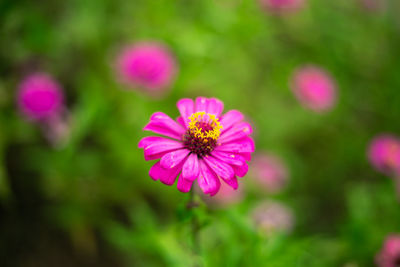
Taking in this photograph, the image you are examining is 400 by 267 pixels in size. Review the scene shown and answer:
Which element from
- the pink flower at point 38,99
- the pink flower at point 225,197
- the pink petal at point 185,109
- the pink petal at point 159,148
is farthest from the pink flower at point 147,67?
the pink petal at point 159,148

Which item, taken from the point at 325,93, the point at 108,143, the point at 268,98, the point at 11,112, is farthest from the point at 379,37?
the point at 11,112

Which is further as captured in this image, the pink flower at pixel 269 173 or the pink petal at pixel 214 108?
the pink flower at pixel 269 173

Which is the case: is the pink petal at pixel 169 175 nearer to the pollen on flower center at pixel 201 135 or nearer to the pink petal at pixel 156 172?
the pink petal at pixel 156 172

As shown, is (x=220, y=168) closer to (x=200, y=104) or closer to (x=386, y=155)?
(x=200, y=104)

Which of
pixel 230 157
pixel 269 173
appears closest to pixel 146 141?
pixel 230 157

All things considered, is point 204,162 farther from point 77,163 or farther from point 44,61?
point 44,61
